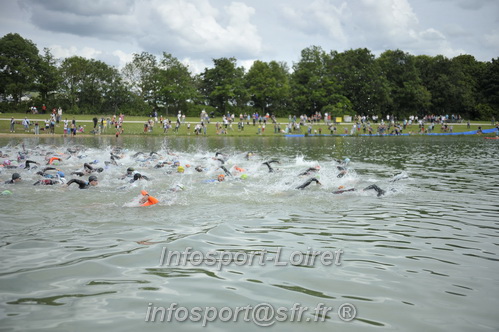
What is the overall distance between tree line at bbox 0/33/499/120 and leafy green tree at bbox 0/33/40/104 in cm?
15

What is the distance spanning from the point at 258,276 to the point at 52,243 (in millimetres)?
4428

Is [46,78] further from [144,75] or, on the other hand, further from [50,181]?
[50,181]

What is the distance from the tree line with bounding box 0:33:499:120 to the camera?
66.6m

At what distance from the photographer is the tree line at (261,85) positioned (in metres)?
66.6

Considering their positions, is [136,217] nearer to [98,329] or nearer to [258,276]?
[258,276]

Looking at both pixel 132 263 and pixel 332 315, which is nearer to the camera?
pixel 332 315

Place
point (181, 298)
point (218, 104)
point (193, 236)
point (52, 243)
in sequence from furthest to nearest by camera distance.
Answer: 1. point (218, 104)
2. point (193, 236)
3. point (52, 243)
4. point (181, 298)

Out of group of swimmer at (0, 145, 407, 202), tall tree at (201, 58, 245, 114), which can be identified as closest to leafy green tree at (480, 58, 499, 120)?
tall tree at (201, 58, 245, 114)

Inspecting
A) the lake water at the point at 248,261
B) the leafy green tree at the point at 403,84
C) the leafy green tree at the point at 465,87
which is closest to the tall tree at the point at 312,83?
the leafy green tree at the point at 403,84

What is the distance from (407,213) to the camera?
1070cm

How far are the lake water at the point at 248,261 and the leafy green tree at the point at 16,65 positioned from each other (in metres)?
61.0

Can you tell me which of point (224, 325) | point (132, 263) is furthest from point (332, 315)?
point (132, 263)

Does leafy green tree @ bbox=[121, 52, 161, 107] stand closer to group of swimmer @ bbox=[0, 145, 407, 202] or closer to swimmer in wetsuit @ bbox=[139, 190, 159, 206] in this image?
group of swimmer @ bbox=[0, 145, 407, 202]

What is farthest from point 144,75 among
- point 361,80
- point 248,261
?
point 248,261
